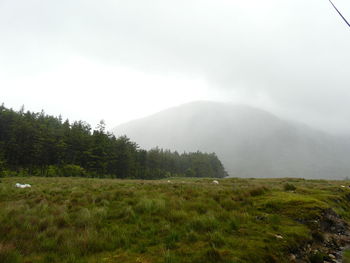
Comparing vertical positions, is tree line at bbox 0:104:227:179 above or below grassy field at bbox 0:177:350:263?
above

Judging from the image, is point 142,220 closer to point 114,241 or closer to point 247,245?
point 114,241

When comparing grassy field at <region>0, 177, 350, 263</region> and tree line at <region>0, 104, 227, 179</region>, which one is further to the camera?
tree line at <region>0, 104, 227, 179</region>

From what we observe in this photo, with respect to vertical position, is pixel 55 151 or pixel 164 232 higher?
pixel 55 151

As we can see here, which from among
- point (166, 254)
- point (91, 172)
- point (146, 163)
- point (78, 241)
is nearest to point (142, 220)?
point (78, 241)

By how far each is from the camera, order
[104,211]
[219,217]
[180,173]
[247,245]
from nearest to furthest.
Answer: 1. [247,245]
2. [219,217]
3. [104,211]
4. [180,173]

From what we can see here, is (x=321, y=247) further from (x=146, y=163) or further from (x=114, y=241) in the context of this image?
(x=146, y=163)

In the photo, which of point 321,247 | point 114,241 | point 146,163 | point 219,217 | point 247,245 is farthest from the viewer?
point 146,163

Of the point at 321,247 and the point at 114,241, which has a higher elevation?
the point at 114,241

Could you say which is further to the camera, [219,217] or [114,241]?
[219,217]

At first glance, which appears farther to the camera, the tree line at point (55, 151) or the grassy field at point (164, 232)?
the tree line at point (55, 151)

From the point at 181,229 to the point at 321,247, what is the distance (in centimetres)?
415

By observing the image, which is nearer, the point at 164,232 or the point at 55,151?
the point at 164,232

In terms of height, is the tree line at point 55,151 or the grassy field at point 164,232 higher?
the tree line at point 55,151

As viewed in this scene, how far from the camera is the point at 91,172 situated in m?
49.2
